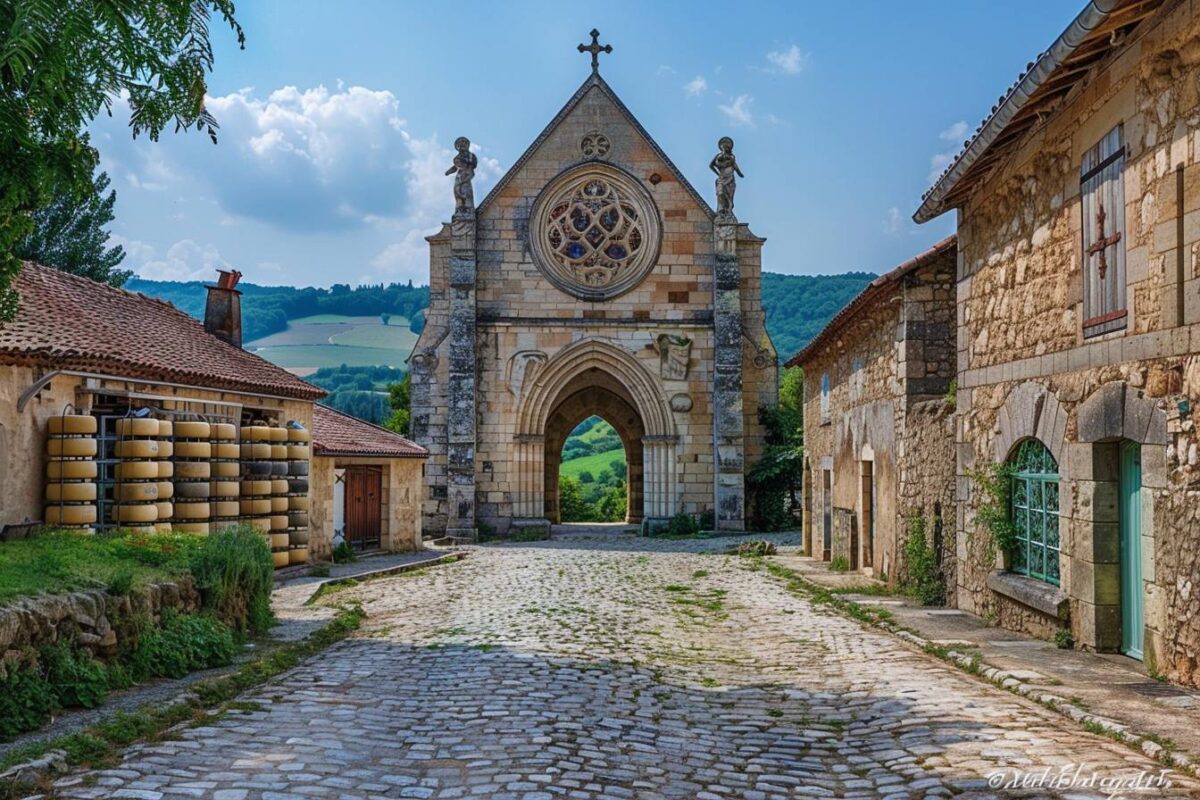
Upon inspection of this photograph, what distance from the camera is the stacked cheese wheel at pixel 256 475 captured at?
607 inches

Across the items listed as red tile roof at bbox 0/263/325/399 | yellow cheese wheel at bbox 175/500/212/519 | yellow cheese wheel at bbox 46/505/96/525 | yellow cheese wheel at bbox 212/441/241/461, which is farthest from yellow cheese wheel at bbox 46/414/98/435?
yellow cheese wheel at bbox 212/441/241/461

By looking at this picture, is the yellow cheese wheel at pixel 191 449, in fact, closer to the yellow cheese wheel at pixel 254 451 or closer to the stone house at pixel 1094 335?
the yellow cheese wheel at pixel 254 451

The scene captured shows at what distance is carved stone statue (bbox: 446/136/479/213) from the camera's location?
26969 mm

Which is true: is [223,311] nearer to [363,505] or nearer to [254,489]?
[254,489]

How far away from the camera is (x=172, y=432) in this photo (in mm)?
13555

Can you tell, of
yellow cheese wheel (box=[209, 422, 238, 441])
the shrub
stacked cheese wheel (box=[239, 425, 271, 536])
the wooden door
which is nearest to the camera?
the shrub

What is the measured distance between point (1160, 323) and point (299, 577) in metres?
12.6

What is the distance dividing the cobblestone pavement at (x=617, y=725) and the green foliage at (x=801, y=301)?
88.9m

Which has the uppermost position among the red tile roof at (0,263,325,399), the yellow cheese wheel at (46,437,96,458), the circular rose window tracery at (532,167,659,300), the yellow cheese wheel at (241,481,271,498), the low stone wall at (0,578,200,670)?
the circular rose window tracery at (532,167,659,300)

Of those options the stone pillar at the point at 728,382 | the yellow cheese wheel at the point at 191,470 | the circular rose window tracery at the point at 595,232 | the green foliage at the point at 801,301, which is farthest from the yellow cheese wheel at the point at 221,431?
the green foliage at the point at 801,301

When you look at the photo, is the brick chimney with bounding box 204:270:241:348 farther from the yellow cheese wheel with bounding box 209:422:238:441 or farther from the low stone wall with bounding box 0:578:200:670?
the low stone wall with bounding box 0:578:200:670

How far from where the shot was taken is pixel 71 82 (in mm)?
7262

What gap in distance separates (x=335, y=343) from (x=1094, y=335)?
9796 cm

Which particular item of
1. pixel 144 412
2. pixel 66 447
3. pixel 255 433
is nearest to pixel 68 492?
pixel 66 447
